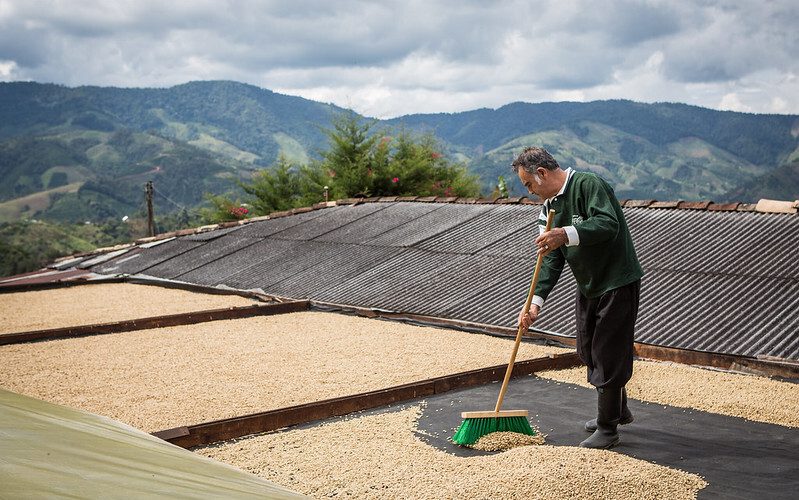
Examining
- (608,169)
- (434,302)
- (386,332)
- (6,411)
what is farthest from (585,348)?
(608,169)

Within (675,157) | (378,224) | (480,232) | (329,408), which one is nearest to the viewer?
(329,408)

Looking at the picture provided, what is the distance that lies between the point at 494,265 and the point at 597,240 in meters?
4.37

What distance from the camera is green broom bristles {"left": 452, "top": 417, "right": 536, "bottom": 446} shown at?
124 inches

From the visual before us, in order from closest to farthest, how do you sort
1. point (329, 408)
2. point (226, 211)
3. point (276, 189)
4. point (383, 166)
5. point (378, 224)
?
point (329, 408) → point (378, 224) → point (383, 166) → point (226, 211) → point (276, 189)

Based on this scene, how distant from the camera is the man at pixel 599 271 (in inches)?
121

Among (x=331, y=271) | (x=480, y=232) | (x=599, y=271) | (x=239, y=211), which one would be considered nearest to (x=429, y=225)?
(x=480, y=232)

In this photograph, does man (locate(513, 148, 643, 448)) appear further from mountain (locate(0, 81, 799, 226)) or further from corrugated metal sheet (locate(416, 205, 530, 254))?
mountain (locate(0, 81, 799, 226))

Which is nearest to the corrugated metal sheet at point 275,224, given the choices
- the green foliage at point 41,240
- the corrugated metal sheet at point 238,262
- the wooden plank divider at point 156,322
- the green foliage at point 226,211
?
the corrugated metal sheet at point 238,262

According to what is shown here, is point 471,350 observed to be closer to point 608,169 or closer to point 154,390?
point 154,390

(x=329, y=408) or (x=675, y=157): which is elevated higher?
(x=675, y=157)

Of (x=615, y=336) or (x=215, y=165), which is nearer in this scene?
(x=615, y=336)

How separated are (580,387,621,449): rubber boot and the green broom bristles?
11.2 inches

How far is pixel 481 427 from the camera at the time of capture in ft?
10.4

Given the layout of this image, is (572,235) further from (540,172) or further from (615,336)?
(615,336)
